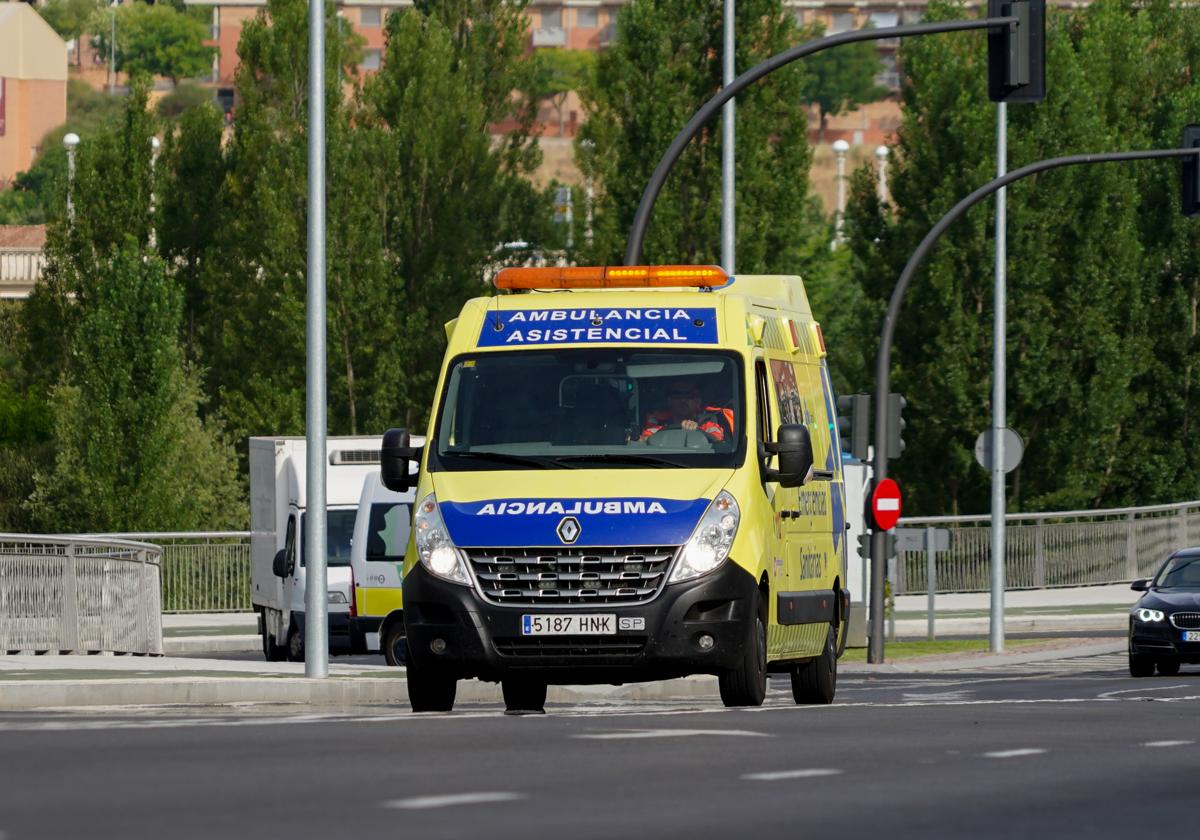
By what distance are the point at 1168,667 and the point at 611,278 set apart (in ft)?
41.6

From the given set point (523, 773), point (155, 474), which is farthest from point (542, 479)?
point (155, 474)

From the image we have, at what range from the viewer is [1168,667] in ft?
96.5

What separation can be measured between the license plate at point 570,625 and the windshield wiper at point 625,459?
0.97 metres

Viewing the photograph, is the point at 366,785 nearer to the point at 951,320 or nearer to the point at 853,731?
the point at 853,731

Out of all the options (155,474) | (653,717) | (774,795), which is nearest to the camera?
(774,795)

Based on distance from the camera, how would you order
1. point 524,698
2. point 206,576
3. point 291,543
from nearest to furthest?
point 524,698, point 291,543, point 206,576

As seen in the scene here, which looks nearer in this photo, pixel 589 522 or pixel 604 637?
pixel 589 522

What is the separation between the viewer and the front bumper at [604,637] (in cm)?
1630

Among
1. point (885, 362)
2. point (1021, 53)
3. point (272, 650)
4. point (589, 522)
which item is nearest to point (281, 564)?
point (272, 650)

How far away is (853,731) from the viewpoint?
15664 mm

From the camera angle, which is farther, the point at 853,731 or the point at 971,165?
the point at 971,165

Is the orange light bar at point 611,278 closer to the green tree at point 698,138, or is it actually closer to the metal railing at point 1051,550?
the metal railing at point 1051,550

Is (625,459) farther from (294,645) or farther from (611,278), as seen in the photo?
(294,645)

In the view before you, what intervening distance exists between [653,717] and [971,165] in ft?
134
